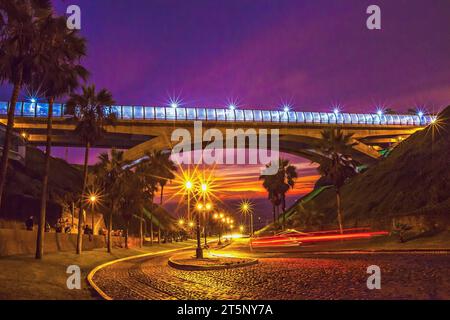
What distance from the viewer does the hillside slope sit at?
41.2 m

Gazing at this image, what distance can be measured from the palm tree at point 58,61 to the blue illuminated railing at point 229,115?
36.0 meters

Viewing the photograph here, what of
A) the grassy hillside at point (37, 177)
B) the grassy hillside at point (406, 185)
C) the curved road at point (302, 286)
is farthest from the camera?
the grassy hillside at point (37, 177)

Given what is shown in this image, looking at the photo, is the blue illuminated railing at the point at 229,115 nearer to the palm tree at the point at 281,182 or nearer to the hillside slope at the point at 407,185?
the palm tree at the point at 281,182

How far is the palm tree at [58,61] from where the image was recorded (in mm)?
21125

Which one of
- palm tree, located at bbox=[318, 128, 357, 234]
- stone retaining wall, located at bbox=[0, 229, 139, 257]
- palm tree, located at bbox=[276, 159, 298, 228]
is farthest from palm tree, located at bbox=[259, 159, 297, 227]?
stone retaining wall, located at bbox=[0, 229, 139, 257]

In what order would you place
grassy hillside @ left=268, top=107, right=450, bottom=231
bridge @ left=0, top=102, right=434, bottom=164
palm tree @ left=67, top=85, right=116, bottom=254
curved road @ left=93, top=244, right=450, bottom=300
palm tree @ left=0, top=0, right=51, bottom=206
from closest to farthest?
curved road @ left=93, top=244, right=450, bottom=300 → palm tree @ left=0, top=0, right=51, bottom=206 → palm tree @ left=67, top=85, right=116, bottom=254 → grassy hillside @ left=268, top=107, right=450, bottom=231 → bridge @ left=0, top=102, right=434, bottom=164

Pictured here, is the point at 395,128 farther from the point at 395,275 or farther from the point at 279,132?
the point at 395,275

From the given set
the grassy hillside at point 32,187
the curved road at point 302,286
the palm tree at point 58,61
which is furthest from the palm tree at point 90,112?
the curved road at point 302,286

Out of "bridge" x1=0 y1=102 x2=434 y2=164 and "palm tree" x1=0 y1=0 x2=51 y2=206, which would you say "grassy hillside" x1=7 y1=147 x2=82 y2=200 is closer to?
"bridge" x1=0 y1=102 x2=434 y2=164

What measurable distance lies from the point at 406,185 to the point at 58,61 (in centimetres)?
4045

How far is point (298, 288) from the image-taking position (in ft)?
43.2

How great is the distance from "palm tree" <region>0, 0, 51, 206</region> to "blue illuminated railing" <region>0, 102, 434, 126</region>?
4030 centimetres

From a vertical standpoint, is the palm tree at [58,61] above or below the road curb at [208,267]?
above

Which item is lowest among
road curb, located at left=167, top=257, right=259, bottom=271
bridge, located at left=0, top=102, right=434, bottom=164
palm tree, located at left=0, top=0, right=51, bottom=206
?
road curb, located at left=167, top=257, right=259, bottom=271
